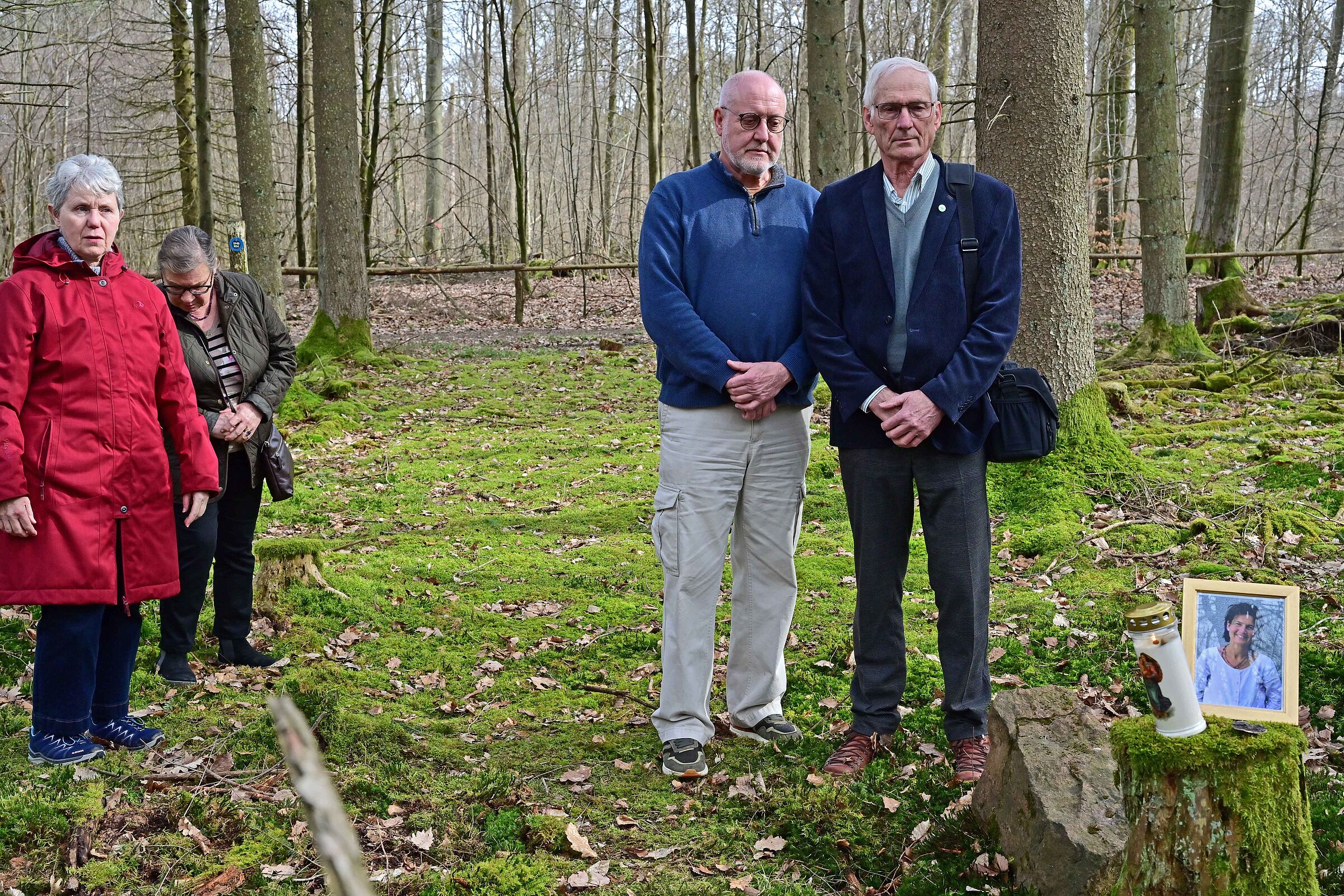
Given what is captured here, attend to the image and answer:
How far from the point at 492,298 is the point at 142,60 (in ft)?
43.7

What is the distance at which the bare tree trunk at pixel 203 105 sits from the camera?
44.6 feet

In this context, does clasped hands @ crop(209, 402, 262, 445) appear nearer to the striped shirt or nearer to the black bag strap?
the striped shirt

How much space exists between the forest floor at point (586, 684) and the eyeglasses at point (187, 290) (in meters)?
1.68

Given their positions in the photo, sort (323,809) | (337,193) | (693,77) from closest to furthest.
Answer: (323,809) → (337,193) → (693,77)

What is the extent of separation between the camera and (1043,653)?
4.66m

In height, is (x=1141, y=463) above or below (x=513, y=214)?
below

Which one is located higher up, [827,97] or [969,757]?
[827,97]

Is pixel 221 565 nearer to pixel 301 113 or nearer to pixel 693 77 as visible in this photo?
pixel 693 77

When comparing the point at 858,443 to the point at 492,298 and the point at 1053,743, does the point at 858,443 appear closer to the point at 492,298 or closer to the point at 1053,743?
the point at 1053,743

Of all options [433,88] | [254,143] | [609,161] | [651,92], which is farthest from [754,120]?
[433,88]

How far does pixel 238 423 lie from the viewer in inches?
182

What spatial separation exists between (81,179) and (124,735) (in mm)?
2049

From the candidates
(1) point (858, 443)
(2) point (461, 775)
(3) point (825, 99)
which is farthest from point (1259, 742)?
(3) point (825, 99)

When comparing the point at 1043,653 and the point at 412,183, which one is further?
the point at 412,183
